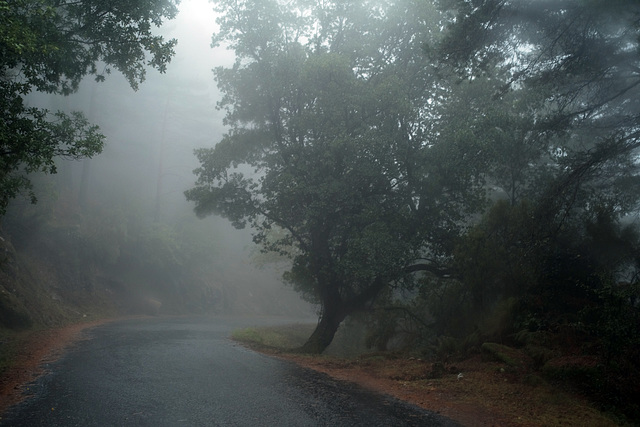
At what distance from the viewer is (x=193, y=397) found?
7.30 metres

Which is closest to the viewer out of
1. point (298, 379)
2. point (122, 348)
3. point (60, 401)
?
point (60, 401)

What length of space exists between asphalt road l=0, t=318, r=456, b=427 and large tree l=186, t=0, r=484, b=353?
572 cm

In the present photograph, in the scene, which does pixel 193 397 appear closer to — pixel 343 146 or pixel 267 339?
pixel 343 146

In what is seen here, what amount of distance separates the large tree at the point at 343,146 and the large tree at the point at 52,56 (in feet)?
19.7

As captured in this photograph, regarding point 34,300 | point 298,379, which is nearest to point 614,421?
point 298,379

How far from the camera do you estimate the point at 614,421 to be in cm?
675

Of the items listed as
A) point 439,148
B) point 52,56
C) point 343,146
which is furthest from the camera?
point 343,146

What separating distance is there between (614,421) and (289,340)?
16.0 metres

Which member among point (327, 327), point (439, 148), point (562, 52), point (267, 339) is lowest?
point (267, 339)

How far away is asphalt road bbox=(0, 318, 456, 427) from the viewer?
615 centimetres

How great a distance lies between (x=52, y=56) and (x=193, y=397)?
7249 millimetres

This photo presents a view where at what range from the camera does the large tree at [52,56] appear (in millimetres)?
7559

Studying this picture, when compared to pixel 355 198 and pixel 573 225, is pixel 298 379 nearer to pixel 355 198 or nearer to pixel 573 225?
pixel 355 198

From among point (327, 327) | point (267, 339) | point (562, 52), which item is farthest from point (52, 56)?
point (267, 339)
